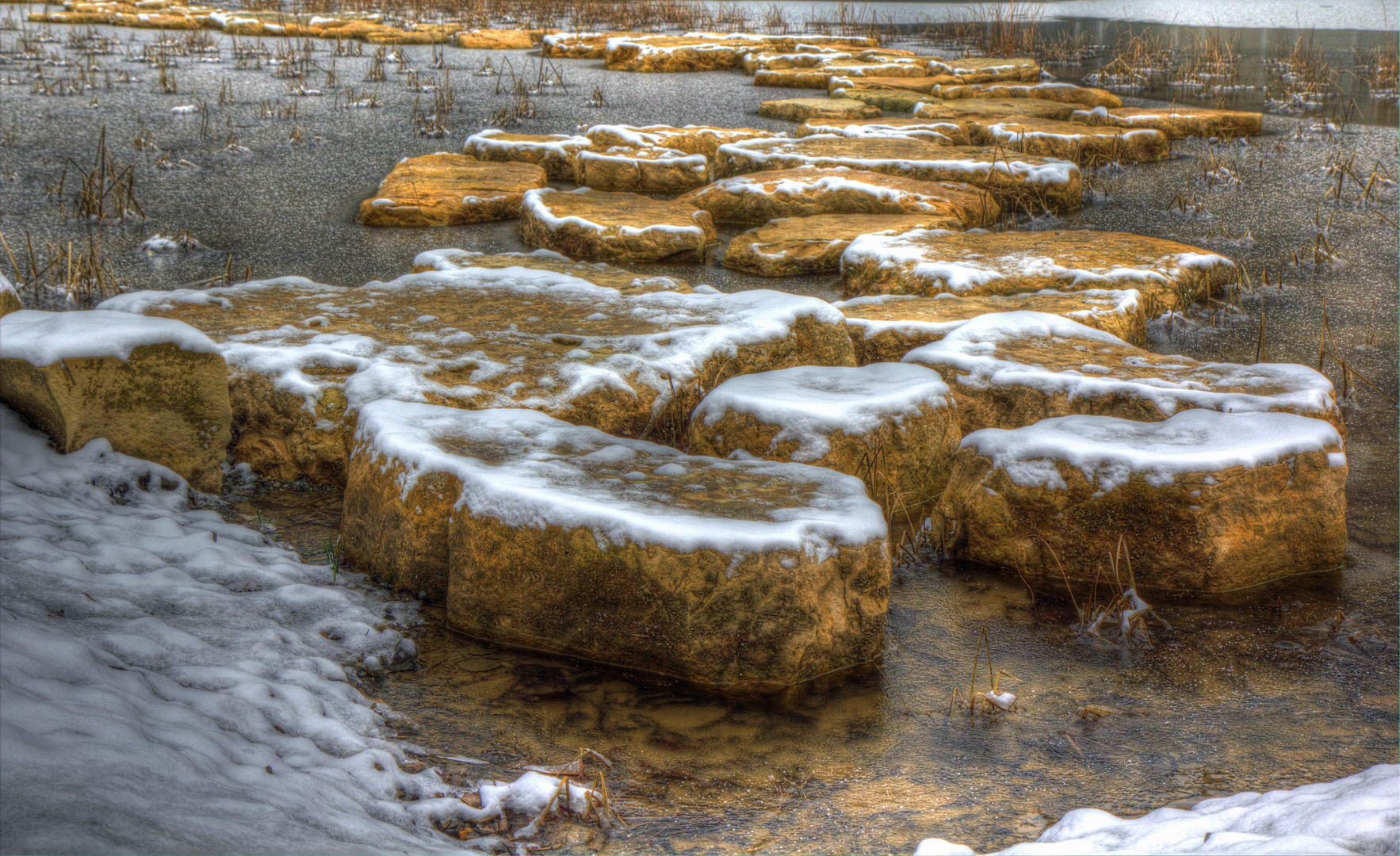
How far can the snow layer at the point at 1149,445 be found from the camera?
2.62 m

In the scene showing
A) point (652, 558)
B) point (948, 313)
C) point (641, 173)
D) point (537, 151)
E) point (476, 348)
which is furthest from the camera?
point (537, 151)

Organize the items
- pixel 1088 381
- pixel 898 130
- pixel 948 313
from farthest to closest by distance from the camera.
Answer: pixel 898 130, pixel 948 313, pixel 1088 381

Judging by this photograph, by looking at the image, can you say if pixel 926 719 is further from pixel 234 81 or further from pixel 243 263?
pixel 234 81

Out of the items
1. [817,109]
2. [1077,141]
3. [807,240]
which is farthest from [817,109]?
[807,240]

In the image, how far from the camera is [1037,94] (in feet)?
33.2

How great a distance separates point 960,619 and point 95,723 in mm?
1878

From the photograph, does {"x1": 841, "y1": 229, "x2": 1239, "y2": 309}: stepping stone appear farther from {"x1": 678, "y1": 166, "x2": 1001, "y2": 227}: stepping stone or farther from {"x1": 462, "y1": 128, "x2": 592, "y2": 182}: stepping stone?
{"x1": 462, "y1": 128, "x2": 592, "y2": 182}: stepping stone

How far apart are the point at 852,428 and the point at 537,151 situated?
16.3ft

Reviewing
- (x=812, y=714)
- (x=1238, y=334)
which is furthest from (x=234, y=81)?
(x=812, y=714)

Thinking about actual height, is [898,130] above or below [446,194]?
above

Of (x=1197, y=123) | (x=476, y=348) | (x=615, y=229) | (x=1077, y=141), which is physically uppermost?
(x=1197, y=123)

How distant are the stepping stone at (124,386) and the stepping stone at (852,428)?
4.75 ft

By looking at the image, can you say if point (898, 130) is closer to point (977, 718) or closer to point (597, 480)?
point (597, 480)

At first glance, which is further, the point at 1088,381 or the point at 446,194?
the point at 446,194
